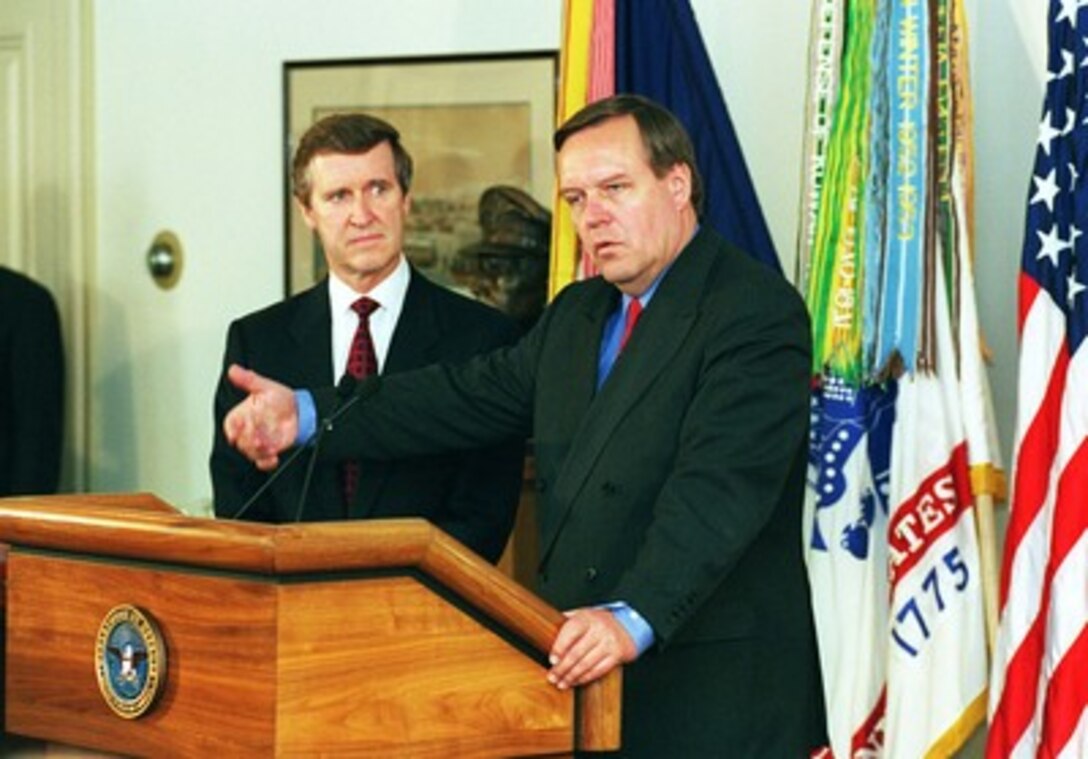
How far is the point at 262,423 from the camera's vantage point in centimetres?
319

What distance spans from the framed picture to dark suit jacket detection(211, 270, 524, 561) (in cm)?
155

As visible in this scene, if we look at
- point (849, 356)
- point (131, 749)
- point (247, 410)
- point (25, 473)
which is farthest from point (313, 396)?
point (25, 473)

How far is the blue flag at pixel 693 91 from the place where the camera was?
4535 mm

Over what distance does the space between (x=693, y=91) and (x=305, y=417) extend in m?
1.71

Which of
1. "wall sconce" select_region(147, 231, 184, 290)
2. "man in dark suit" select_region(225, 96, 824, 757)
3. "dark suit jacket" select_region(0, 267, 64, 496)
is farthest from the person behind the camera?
"wall sconce" select_region(147, 231, 184, 290)

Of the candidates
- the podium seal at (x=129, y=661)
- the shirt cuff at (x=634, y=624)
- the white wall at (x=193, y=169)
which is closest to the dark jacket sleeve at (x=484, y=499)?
the shirt cuff at (x=634, y=624)

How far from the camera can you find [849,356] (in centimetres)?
426

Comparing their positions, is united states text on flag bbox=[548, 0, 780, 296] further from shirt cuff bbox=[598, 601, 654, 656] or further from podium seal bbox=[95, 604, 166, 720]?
podium seal bbox=[95, 604, 166, 720]

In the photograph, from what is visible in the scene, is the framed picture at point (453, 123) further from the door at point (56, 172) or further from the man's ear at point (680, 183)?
the man's ear at point (680, 183)

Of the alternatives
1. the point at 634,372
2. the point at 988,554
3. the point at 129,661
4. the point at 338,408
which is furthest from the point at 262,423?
the point at 988,554

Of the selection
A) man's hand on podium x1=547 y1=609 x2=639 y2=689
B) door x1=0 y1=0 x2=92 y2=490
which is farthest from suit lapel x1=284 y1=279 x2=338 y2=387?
door x1=0 y1=0 x2=92 y2=490

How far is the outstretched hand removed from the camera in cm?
319

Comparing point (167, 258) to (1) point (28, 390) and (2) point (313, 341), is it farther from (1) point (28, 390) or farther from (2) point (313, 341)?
(2) point (313, 341)

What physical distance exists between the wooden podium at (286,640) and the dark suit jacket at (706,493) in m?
0.34
